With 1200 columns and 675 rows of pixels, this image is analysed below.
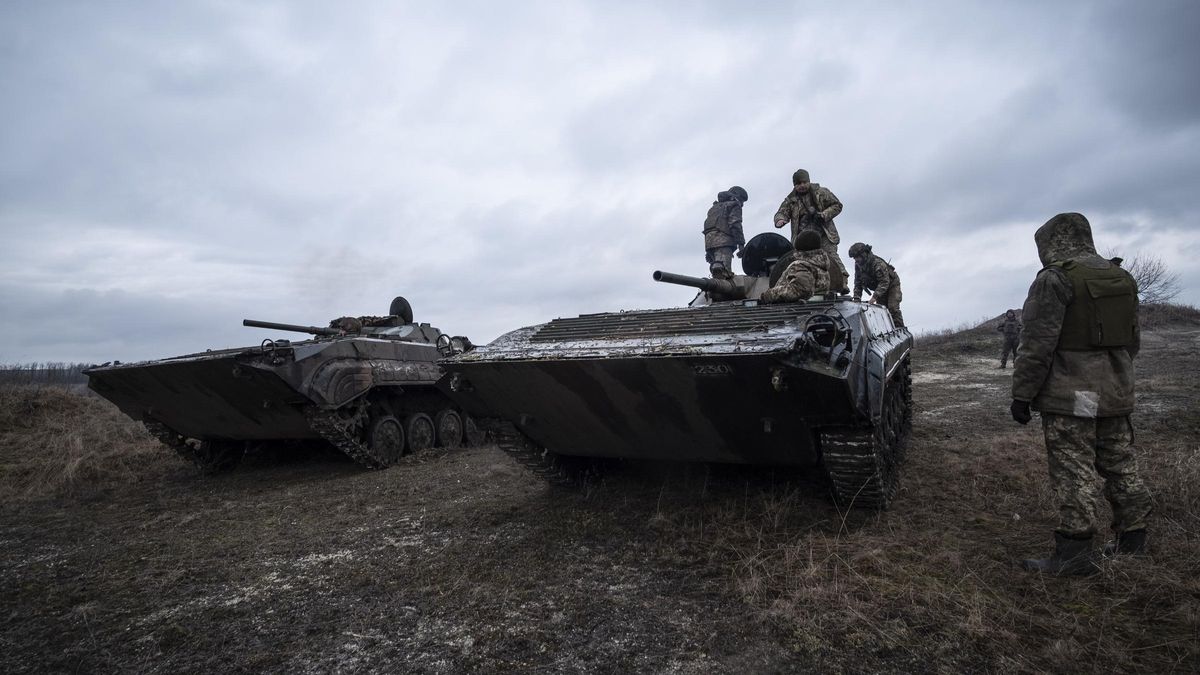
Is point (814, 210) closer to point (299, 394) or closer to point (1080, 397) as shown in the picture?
point (1080, 397)

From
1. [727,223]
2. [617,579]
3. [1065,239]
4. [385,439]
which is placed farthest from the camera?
[727,223]

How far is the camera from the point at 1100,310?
3.17 metres

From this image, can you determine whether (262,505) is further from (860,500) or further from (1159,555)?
(1159,555)

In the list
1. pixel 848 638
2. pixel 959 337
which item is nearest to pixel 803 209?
pixel 848 638

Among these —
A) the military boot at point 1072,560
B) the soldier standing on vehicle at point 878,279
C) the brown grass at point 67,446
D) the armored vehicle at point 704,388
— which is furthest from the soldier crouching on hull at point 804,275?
the brown grass at point 67,446

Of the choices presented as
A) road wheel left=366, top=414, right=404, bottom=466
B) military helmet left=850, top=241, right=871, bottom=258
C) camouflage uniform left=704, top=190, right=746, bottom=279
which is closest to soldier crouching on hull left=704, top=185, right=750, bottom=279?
camouflage uniform left=704, top=190, right=746, bottom=279

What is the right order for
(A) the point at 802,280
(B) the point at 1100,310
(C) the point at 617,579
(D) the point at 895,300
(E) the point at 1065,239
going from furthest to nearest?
(D) the point at 895,300, (A) the point at 802,280, (C) the point at 617,579, (E) the point at 1065,239, (B) the point at 1100,310

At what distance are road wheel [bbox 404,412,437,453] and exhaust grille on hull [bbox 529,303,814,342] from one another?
4413 millimetres

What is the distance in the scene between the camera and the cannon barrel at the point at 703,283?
5.49 meters

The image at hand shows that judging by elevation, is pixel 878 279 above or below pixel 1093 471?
above

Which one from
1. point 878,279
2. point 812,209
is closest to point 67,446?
point 812,209

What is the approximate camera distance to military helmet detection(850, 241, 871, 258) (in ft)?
29.7

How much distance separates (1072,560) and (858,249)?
647 cm

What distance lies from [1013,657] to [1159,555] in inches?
54.2
